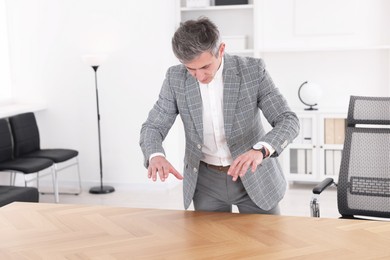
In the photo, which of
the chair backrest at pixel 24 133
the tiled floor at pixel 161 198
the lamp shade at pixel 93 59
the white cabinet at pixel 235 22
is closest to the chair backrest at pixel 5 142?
the chair backrest at pixel 24 133

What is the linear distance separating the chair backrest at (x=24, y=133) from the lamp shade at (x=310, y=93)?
264cm

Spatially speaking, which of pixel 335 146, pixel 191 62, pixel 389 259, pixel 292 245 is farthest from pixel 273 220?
pixel 335 146

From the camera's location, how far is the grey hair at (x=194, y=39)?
2.15m

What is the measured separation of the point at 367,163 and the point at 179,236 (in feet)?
4.05

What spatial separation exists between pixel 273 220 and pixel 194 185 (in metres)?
0.42

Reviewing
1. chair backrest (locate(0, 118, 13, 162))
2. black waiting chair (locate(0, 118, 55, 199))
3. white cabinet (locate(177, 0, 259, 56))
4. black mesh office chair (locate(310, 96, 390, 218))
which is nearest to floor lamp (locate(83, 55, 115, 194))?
black waiting chair (locate(0, 118, 55, 199))

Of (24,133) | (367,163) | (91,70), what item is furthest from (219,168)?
(91,70)

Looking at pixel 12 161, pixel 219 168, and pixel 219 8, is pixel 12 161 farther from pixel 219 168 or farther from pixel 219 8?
pixel 219 168

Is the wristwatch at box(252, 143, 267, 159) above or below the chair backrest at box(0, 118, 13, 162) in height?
above

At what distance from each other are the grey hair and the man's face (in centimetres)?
2

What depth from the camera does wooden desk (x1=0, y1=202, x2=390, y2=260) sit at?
1.94 m

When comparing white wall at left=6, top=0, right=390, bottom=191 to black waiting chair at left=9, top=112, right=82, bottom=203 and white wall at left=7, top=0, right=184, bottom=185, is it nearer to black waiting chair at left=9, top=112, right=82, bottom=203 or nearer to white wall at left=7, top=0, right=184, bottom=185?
white wall at left=7, top=0, right=184, bottom=185

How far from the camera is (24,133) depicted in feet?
17.8

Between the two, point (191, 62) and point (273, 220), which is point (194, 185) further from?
point (191, 62)
